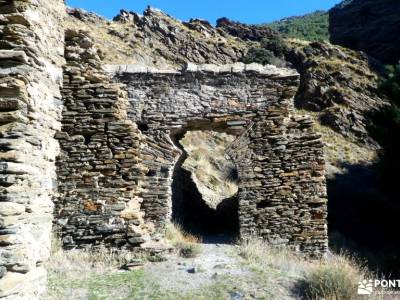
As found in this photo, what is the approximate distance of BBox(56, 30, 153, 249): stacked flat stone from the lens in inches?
303

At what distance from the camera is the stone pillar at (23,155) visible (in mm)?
3592

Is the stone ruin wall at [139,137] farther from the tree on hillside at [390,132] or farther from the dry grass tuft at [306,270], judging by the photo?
the tree on hillside at [390,132]

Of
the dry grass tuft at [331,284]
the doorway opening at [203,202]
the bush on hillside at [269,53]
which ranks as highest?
the bush on hillside at [269,53]

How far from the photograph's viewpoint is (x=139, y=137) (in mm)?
8133

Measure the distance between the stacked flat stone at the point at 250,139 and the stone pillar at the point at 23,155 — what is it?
13.0ft

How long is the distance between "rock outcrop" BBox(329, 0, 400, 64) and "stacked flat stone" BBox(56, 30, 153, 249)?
90.3 feet

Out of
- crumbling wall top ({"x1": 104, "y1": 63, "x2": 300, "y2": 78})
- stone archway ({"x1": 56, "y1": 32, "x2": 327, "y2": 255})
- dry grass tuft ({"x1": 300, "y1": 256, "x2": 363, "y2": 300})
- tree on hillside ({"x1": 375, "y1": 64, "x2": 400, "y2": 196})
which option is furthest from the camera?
tree on hillside ({"x1": 375, "y1": 64, "x2": 400, "y2": 196})

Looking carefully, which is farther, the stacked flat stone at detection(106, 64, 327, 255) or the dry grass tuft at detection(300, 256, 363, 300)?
the stacked flat stone at detection(106, 64, 327, 255)

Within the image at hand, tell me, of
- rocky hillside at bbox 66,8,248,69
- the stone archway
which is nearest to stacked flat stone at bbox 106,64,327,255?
the stone archway

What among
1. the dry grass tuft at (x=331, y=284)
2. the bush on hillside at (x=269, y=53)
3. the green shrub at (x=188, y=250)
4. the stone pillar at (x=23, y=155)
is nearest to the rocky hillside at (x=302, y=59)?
the bush on hillside at (x=269, y=53)

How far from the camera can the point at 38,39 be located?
4.90 m

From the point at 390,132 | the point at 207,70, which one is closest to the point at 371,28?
the point at 390,132

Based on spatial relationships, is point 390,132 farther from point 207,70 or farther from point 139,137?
point 139,137

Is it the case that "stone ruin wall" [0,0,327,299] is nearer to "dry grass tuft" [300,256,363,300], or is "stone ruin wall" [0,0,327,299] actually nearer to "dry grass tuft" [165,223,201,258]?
"dry grass tuft" [165,223,201,258]
